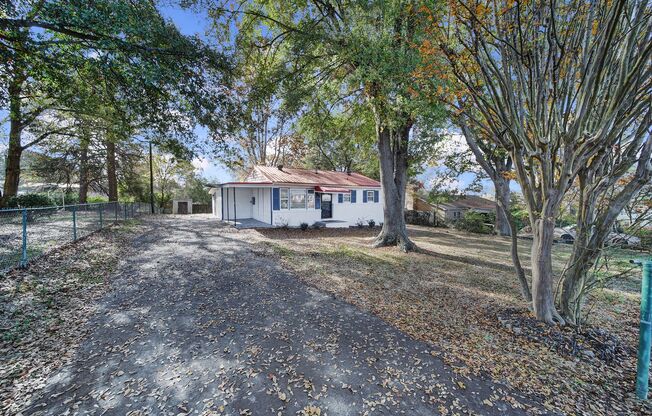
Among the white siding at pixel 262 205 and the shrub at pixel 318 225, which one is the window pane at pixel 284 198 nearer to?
the white siding at pixel 262 205

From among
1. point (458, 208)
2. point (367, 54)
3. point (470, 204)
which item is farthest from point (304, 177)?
point (470, 204)

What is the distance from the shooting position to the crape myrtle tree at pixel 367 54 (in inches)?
235

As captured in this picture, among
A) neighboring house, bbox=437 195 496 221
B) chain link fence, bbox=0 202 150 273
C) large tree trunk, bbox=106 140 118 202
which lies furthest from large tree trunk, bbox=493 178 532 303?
neighboring house, bbox=437 195 496 221

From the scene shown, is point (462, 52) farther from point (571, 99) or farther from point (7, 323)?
point (7, 323)

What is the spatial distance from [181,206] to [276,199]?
17113 millimetres

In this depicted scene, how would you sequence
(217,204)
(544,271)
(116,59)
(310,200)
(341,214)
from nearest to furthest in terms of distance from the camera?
1. (544,271)
2. (116,59)
3. (310,200)
4. (341,214)
5. (217,204)

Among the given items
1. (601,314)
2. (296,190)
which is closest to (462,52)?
(601,314)

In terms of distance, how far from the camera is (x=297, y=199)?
14898 mm

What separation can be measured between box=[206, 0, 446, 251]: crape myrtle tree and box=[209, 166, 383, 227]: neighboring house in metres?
5.46

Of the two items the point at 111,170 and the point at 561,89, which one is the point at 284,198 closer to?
the point at 561,89

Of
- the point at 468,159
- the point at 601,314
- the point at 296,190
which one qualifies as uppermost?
the point at 468,159

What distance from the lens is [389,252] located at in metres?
9.48

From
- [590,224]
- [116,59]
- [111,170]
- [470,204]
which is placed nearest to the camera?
[590,224]

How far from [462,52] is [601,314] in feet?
16.9
